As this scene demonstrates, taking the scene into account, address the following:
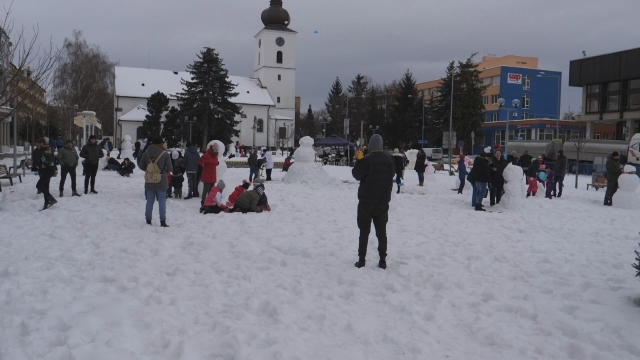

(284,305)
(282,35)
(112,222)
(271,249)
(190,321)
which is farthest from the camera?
(282,35)

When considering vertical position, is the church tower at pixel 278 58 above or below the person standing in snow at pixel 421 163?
above

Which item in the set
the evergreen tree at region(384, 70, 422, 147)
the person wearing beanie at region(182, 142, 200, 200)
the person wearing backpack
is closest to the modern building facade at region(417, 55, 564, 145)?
the evergreen tree at region(384, 70, 422, 147)

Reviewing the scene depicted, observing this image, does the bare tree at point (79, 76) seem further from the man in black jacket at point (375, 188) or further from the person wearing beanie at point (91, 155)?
the man in black jacket at point (375, 188)

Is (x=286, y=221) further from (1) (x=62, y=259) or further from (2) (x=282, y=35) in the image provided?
(2) (x=282, y=35)

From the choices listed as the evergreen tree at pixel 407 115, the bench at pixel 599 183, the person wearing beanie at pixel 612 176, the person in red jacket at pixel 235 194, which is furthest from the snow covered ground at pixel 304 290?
the evergreen tree at pixel 407 115

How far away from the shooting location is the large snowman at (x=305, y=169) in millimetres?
20516

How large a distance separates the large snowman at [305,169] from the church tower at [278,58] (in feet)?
202

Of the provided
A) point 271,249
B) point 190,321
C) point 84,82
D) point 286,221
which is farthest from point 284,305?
point 84,82

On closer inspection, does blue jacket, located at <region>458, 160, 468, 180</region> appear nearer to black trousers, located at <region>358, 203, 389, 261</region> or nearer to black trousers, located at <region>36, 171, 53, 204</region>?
black trousers, located at <region>358, 203, 389, 261</region>

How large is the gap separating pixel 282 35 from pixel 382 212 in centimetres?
7783

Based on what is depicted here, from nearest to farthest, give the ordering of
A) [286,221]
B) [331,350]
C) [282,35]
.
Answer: [331,350], [286,221], [282,35]

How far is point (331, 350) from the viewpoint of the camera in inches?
184

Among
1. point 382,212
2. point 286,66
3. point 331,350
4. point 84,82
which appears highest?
point 286,66

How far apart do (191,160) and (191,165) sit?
15cm
